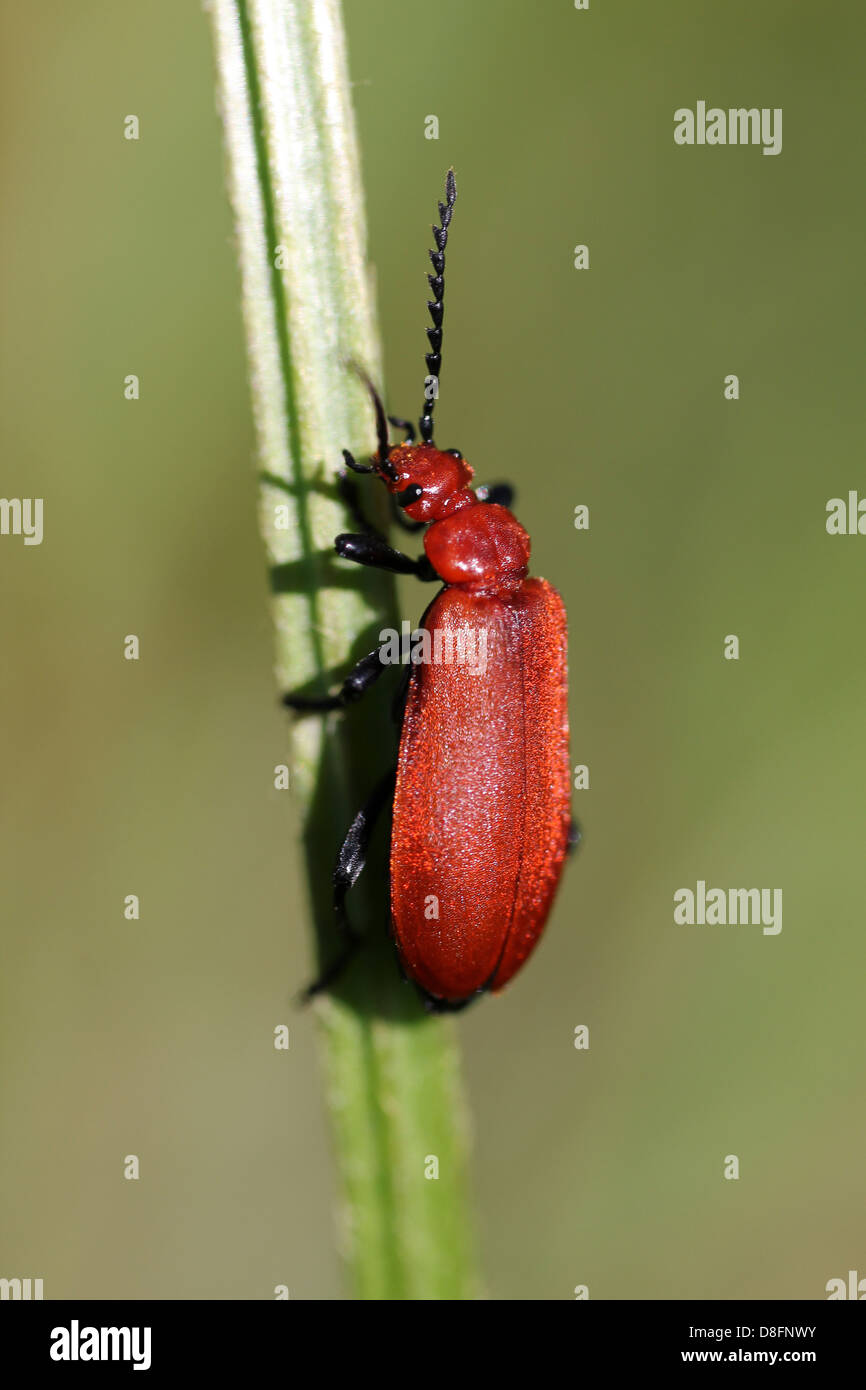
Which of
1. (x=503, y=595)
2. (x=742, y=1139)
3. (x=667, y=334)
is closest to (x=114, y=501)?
(x=503, y=595)

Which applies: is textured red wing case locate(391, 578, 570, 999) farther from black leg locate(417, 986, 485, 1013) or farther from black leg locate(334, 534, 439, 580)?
black leg locate(334, 534, 439, 580)

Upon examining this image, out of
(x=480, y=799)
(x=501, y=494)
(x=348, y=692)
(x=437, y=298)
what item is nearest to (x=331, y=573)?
(x=348, y=692)

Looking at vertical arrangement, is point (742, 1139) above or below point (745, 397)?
below

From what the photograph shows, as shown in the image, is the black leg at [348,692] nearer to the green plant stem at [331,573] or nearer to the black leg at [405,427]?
the green plant stem at [331,573]

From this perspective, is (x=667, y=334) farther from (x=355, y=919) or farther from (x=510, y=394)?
(x=355, y=919)

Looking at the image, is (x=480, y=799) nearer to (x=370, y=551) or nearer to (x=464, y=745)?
(x=464, y=745)

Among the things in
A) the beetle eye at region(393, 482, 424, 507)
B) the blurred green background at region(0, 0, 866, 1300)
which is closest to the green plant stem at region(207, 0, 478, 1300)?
the beetle eye at region(393, 482, 424, 507)
